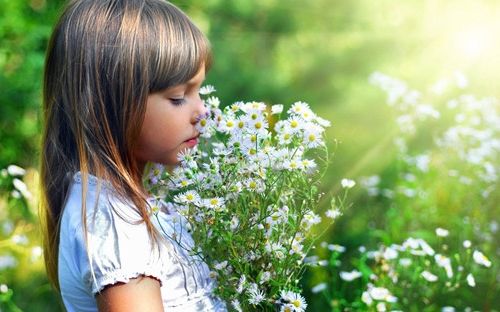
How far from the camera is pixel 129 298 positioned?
1365 millimetres

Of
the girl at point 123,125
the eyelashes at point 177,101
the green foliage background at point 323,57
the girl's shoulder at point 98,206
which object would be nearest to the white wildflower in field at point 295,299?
the girl at point 123,125

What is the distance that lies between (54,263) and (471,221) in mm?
1346

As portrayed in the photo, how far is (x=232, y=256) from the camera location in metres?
1.39

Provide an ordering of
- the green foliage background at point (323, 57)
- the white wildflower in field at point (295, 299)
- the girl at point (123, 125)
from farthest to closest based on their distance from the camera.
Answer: the green foliage background at point (323, 57) < the girl at point (123, 125) < the white wildflower in field at point (295, 299)

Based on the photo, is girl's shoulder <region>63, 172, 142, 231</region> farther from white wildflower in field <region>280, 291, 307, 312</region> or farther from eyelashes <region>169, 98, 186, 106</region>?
white wildflower in field <region>280, 291, 307, 312</region>

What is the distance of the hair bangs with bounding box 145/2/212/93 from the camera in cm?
150

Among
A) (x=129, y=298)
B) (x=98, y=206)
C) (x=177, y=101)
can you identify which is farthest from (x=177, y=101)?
(x=129, y=298)

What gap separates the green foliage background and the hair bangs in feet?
4.98

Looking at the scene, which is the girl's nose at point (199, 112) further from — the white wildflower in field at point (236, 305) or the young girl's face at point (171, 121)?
the white wildflower in field at point (236, 305)

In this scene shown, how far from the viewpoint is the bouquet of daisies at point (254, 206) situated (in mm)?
1350

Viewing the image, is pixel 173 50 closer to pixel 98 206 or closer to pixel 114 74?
pixel 114 74

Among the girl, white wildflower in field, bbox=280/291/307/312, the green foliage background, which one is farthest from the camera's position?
the green foliage background

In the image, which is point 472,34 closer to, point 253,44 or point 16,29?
point 253,44

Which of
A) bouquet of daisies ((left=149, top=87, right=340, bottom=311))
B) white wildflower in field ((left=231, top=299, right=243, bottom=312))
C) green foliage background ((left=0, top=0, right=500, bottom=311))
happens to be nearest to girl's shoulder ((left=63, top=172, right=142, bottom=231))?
bouquet of daisies ((left=149, top=87, right=340, bottom=311))
